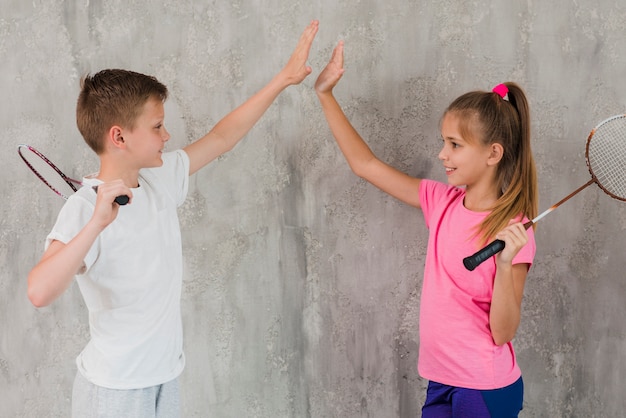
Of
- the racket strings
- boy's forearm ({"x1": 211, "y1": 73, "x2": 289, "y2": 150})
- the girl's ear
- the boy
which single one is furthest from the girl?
the racket strings

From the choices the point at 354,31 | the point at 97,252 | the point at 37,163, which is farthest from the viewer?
the point at 354,31

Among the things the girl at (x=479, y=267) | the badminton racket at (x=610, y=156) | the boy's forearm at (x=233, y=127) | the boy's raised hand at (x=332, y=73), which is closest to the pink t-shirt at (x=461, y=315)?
the girl at (x=479, y=267)

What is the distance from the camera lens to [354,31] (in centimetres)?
206

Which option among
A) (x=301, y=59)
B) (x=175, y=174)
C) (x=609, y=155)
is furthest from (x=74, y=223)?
(x=609, y=155)

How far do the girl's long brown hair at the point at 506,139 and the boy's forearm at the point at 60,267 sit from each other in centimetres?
95

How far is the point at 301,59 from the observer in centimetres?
190

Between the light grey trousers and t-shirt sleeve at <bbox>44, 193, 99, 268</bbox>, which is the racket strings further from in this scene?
the light grey trousers

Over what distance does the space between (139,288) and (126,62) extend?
2.65 ft

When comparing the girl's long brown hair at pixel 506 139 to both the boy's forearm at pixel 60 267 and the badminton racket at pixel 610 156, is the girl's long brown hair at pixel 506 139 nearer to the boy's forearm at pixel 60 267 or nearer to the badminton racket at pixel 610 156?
the badminton racket at pixel 610 156

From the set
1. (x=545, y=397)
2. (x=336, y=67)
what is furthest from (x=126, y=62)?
(x=545, y=397)

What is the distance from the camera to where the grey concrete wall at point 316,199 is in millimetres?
2062

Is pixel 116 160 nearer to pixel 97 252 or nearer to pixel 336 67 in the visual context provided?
pixel 97 252

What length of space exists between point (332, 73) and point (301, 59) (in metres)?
0.10

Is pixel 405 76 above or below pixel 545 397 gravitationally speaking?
above
